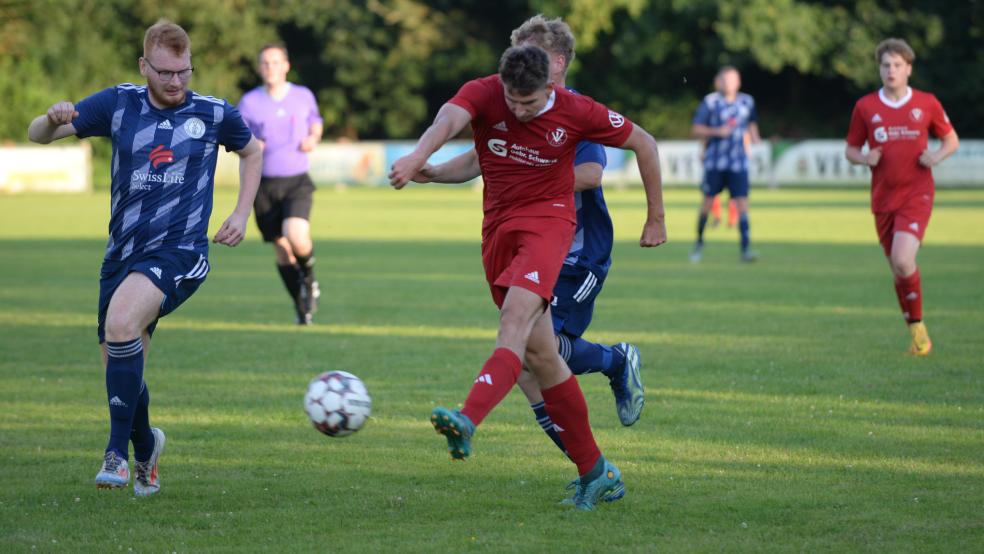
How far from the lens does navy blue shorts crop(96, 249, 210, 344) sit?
566 centimetres

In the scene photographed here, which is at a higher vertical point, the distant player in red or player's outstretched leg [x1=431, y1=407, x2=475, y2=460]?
the distant player in red

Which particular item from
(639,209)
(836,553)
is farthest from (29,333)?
(639,209)

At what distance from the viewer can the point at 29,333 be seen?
35.8 ft

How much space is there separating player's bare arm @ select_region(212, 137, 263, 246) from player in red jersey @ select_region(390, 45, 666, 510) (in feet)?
3.26

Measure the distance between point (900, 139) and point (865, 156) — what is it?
0.30 metres

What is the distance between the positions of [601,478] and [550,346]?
577 millimetres

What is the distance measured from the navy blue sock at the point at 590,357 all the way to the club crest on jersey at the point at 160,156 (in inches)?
75.1

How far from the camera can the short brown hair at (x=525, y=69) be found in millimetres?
4883

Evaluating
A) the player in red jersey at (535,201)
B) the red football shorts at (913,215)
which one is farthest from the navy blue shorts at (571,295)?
the red football shorts at (913,215)

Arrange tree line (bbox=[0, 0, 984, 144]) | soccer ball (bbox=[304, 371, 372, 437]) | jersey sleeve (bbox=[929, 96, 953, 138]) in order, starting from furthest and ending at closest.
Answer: tree line (bbox=[0, 0, 984, 144]) → jersey sleeve (bbox=[929, 96, 953, 138]) → soccer ball (bbox=[304, 371, 372, 437])

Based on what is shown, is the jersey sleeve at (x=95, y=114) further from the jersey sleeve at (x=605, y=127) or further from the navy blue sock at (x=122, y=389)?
the jersey sleeve at (x=605, y=127)

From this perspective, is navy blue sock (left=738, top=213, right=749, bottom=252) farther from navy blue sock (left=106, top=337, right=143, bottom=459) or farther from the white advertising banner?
the white advertising banner

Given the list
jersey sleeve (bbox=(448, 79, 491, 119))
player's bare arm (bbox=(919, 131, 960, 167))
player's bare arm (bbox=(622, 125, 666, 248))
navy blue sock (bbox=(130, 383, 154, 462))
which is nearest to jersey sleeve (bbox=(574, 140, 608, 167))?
player's bare arm (bbox=(622, 125, 666, 248))

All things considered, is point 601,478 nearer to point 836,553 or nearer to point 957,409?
point 836,553
